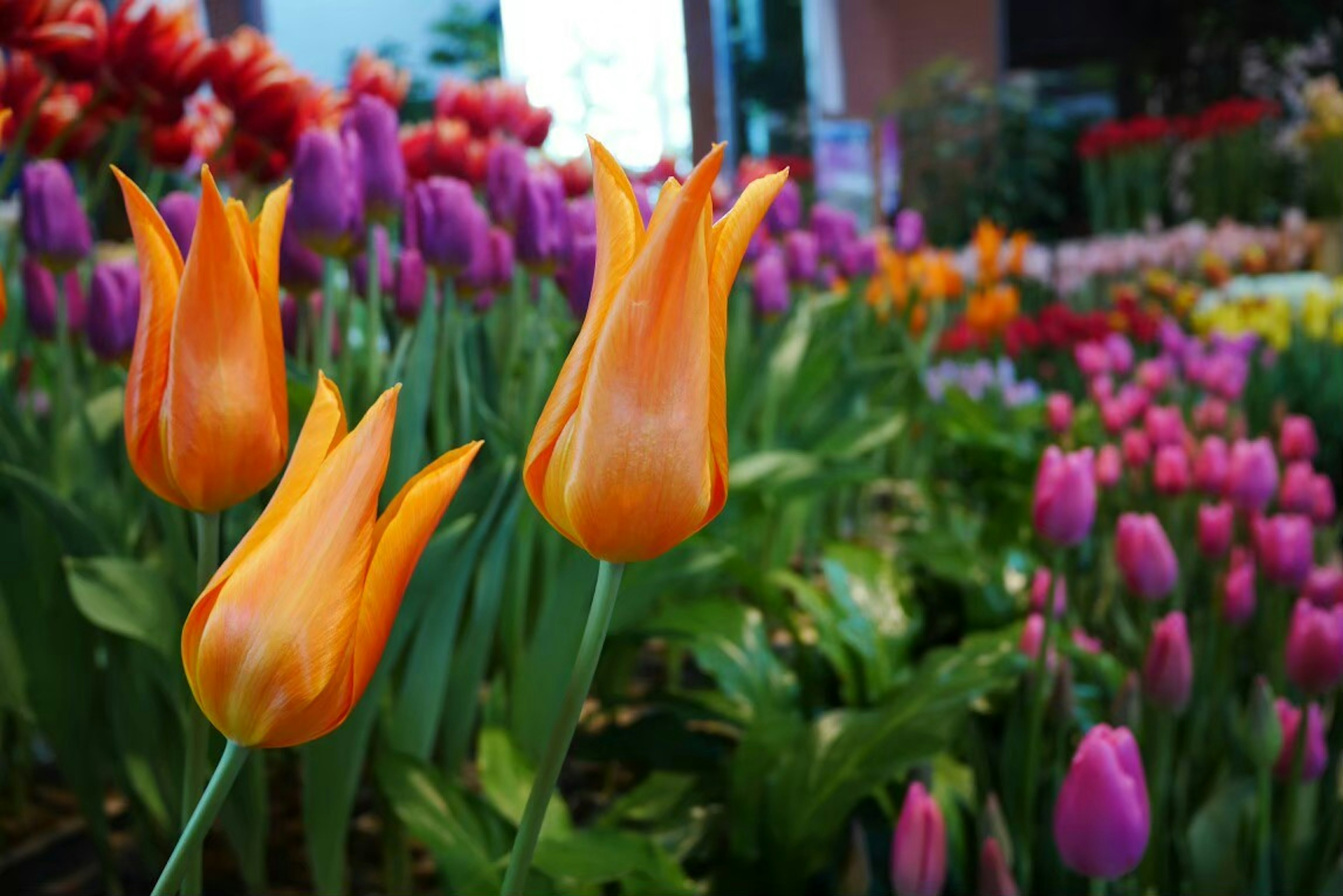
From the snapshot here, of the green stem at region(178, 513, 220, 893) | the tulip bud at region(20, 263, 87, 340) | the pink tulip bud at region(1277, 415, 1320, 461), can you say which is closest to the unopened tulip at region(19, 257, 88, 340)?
the tulip bud at region(20, 263, 87, 340)

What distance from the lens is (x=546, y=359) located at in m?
1.25

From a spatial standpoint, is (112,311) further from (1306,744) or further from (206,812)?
(1306,744)

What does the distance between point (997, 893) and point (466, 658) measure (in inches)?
17.5

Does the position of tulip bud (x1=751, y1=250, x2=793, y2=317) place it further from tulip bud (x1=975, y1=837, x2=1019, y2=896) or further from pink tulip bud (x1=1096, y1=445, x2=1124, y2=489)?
tulip bud (x1=975, y1=837, x2=1019, y2=896)

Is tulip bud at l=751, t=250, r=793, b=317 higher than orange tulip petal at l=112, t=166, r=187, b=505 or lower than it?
lower

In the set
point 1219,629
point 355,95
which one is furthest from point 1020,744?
point 355,95

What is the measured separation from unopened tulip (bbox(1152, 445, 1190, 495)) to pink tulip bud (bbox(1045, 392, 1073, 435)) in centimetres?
32

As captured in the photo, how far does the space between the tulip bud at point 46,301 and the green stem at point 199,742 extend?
1.94ft

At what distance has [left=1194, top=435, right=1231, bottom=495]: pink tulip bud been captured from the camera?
1.18 metres

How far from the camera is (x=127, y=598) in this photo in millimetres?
752

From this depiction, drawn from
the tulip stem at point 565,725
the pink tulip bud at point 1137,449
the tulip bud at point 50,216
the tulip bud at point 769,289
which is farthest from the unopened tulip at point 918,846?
the tulip bud at point 769,289

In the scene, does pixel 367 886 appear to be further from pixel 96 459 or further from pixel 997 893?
pixel 997 893

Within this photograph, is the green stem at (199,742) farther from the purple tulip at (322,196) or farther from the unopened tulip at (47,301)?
the unopened tulip at (47,301)

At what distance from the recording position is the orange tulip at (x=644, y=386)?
1.07 ft
